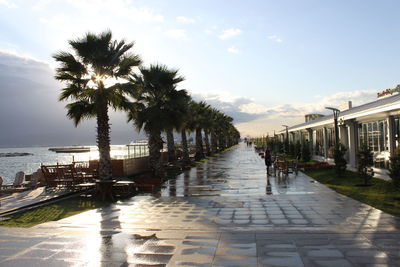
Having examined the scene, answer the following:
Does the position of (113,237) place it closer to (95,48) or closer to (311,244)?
(311,244)

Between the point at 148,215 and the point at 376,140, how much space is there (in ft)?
42.3

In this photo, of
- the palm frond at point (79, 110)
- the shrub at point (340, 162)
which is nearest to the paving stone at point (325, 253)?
the palm frond at point (79, 110)

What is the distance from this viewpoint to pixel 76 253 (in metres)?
5.70

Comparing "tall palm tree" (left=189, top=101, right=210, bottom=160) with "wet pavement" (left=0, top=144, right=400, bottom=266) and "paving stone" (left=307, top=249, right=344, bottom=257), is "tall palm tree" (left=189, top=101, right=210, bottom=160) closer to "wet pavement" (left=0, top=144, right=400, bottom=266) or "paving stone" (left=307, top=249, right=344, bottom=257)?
"wet pavement" (left=0, top=144, right=400, bottom=266)

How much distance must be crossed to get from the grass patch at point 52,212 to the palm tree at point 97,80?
66.7 inches

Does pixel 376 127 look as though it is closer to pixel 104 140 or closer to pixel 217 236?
pixel 104 140

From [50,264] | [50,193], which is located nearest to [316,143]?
[50,193]

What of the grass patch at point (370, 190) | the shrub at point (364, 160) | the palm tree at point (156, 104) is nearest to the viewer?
the grass patch at point (370, 190)

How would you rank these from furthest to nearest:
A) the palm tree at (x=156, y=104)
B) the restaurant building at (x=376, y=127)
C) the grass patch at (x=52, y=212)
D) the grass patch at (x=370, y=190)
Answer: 1. the palm tree at (x=156, y=104)
2. the restaurant building at (x=376, y=127)
3. the grass patch at (x=370, y=190)
4. the grass patch at (x=52, y=212)

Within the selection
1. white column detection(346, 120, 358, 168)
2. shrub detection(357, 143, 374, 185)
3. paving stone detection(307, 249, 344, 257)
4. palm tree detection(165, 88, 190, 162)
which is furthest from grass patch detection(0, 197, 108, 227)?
white column detection(346, 120, 358, 168)

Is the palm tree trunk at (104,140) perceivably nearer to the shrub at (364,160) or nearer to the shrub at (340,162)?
the shrub at (364,160)

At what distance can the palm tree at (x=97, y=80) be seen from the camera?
1302cm

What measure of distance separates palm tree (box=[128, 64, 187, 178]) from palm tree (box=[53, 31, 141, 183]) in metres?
3.62

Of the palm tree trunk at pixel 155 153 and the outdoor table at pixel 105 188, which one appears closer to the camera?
the outdoor table at pixel 105 188
